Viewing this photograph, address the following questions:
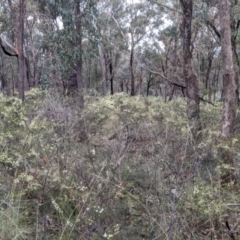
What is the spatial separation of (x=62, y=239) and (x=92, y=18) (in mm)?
8111

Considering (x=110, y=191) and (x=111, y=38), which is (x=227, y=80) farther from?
(x=111, y=38)

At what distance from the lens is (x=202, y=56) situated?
1143 inches

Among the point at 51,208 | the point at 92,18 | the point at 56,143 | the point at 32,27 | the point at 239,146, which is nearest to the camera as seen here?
the point at 51,208

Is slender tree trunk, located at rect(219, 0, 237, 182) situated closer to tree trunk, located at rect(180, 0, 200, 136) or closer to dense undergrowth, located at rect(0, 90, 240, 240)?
dense undergrowth, located at rect(0, 90, 240, 240)

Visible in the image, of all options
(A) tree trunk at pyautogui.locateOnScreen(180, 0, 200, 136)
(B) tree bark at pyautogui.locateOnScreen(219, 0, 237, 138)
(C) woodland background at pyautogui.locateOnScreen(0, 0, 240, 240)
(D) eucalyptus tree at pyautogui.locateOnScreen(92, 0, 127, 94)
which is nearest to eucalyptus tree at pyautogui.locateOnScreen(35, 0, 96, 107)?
(C) woodland background at pyautogui.locateOnScreen(0, 0, 240, 240)

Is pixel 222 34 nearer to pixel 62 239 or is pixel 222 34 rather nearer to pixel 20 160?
pixel 20 160

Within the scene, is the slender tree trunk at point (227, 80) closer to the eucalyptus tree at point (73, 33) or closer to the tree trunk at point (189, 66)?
the tree trunk at point (189, 66)

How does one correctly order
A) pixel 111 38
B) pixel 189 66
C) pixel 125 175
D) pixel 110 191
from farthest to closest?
1. pixel 111 38
2. pixel 189 66
3. pixel 125 175
4. pixel 110 191

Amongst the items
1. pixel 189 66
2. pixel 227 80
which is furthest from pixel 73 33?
pixel 227 80

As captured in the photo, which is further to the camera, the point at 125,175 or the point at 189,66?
the point at 189,66

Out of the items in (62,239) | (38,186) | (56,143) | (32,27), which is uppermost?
(32,27)

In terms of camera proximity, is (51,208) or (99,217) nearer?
(99,217)

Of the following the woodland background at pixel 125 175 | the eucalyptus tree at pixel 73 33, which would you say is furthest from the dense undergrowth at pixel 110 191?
the eucalyptus tree at pixel 73 33

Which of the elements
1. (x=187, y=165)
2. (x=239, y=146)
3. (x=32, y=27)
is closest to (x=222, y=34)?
(x=239, y=146)
